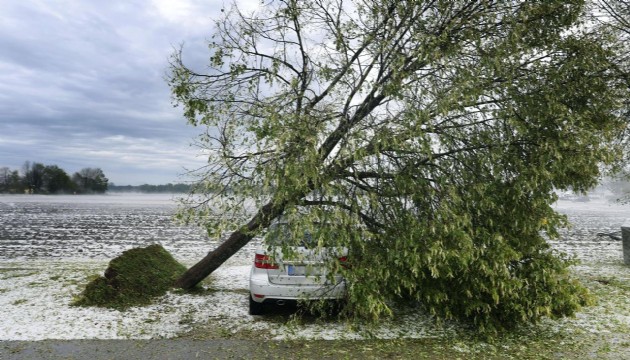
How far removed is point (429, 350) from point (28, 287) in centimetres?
833

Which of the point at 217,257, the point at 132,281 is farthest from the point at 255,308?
the point at 132,281

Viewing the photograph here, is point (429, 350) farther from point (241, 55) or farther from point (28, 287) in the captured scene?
point (28, 287)

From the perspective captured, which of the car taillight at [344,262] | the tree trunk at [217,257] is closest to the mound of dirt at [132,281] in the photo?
the tree trunk at [217,257]

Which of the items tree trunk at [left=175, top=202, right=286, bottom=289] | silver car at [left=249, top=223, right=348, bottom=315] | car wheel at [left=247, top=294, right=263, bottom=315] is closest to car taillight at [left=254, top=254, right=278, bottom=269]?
silver car at [left=249, top=223, right=348, bottom=315]

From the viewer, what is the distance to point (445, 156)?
654 centimetres

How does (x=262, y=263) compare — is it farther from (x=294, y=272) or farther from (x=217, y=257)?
(x=217, y=257)

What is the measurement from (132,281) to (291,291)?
3.71m

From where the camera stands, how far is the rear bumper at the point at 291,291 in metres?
6.62

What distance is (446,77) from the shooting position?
252 inches

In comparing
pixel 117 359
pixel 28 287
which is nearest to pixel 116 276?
pixel 28 287

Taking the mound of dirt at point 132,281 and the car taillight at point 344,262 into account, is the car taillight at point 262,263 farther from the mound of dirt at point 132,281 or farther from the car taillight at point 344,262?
the mound of dirt at point 132,281

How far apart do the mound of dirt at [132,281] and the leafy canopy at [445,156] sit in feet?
7.78

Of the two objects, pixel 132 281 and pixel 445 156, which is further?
pixel 132 281

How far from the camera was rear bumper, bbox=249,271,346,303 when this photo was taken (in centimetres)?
662
